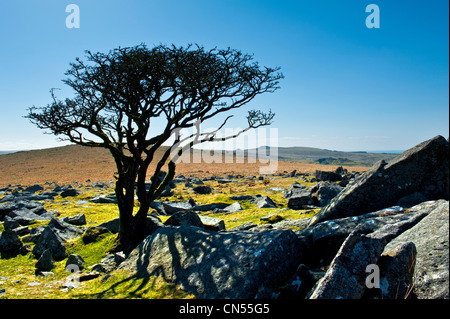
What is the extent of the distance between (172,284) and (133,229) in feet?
24.9

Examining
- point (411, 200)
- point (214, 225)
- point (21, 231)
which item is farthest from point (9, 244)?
point (411, 200)

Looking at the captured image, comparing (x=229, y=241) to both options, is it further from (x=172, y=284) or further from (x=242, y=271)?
(x=172, y=284)

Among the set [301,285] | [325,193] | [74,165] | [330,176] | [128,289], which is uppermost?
[301,285]

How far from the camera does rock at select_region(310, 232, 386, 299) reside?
512 centimetres

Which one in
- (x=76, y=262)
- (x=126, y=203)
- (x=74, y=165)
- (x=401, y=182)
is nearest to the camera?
(x=401, y=182)

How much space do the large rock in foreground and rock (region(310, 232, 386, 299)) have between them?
75.0 inches

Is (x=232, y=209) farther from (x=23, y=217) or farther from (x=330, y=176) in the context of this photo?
(x=330, y=176)

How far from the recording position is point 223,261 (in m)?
8.00

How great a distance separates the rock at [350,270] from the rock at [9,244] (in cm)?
1661

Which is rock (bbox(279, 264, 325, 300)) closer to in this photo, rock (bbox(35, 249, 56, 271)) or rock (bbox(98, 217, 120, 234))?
rock (bbox(35, 249, 56, 271))

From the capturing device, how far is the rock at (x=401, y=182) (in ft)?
34.3

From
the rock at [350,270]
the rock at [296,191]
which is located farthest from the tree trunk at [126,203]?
the rock at [296,191]

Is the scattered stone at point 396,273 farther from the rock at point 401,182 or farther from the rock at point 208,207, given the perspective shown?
the rock at point 208,207

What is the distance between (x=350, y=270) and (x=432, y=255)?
2.07 metres
